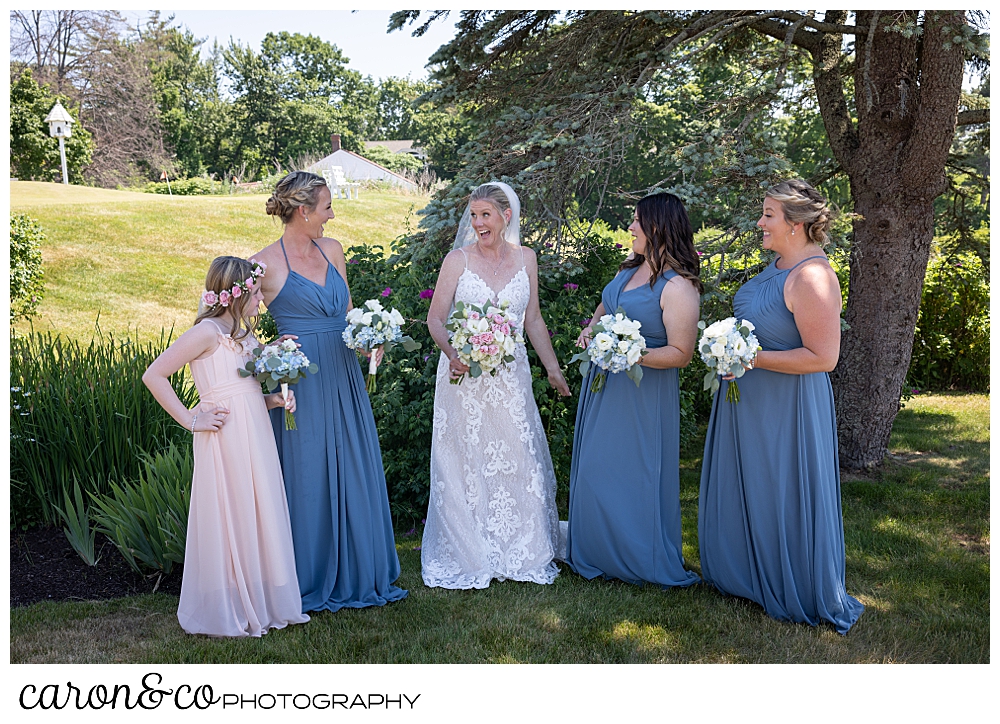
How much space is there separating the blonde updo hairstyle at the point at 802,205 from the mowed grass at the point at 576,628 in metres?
1.89

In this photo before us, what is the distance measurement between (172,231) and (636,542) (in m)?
16.5

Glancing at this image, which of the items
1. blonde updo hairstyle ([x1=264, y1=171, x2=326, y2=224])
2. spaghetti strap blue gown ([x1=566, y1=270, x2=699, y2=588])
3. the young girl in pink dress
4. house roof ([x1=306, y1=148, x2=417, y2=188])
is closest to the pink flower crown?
the young girl in pink dress

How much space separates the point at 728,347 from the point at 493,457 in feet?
4.95

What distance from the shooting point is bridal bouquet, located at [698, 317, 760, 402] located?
11.7ft

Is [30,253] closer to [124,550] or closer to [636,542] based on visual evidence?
[124,550]

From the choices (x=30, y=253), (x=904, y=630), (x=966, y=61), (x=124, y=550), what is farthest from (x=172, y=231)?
(x=904, y=630)

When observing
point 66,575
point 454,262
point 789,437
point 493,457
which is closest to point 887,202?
point 789,437

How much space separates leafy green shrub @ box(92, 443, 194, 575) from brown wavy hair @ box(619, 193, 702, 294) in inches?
110

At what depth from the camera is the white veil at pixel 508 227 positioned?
14.0 feet

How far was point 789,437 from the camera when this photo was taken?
385 centimetres

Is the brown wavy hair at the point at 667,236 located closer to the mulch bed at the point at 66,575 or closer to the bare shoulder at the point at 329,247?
the bare shoulder at the point at 329,247

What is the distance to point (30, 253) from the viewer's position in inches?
486

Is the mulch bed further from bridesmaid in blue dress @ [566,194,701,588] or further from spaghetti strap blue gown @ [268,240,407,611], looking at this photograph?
bridesmaid in blue dress @ [566,194,701,588]

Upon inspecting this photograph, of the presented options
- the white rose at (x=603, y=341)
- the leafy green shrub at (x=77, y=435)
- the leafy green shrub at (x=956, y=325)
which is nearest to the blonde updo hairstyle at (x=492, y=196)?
the white rose at (x=603, y=341)
